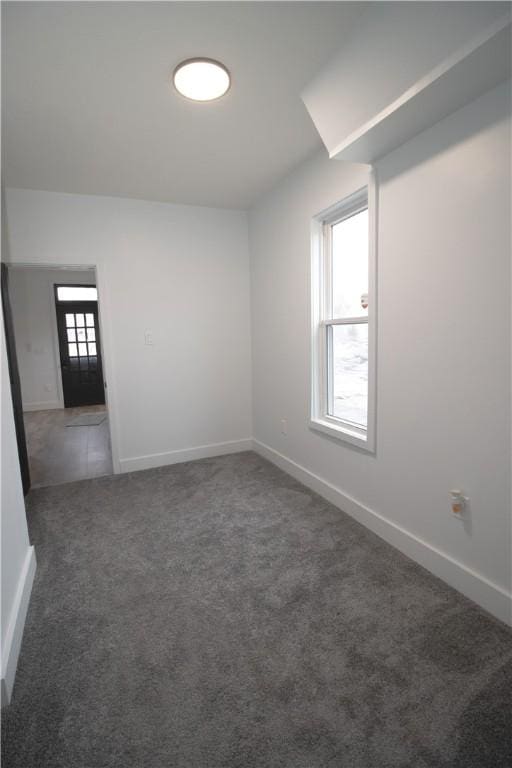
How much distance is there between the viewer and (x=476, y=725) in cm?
120

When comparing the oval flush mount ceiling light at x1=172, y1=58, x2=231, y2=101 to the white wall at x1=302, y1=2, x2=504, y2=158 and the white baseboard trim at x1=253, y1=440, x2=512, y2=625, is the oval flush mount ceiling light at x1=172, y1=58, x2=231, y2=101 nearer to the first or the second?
the white wall at x1=302, y1=2, x2=504, y2=158

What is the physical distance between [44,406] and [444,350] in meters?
6.97

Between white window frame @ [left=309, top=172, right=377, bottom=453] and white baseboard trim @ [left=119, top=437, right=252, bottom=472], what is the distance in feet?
4.26

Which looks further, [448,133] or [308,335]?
[308,335]

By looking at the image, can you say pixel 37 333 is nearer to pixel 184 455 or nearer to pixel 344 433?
pixel 184 455

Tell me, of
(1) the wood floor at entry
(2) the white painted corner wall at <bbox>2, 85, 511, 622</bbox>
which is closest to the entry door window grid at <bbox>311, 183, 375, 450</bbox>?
(2) the white painted corner wall at <bbox>2, 85, 511, 622</bbox>

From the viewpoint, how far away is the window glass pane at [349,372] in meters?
2.51

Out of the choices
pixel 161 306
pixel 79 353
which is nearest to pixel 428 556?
pixel 161 306

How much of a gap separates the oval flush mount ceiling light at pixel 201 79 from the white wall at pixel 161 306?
1715mm

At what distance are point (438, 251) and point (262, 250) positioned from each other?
2046mm

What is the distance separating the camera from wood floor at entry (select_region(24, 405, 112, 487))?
3641 millimetres

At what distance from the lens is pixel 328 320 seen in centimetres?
276

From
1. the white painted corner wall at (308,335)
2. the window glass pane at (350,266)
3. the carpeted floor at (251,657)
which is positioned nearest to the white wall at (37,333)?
the white painted corner wall at (308,335)

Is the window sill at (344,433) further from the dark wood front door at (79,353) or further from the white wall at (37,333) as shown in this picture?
the white wall at (37,333)
